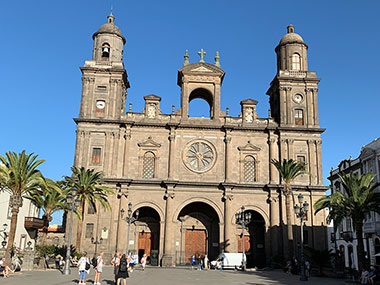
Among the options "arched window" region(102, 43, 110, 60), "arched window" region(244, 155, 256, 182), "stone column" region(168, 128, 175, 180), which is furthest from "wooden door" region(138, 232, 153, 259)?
"arched window" region(102, 43, 110, 60)

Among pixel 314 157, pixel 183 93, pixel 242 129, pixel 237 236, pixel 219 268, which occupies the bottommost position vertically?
pixel 219 268

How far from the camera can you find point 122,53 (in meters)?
47.8

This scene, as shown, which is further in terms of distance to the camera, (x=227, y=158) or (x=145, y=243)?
(x=227, y=158)

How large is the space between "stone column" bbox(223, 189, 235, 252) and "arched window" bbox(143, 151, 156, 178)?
845cm

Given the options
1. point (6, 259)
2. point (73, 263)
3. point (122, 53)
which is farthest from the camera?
point (122, 53)

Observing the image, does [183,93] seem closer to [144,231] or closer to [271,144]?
[271,144]

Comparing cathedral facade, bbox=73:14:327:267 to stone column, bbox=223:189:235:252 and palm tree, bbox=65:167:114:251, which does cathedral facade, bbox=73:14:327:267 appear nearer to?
stone column, bbox=223:189:235:252

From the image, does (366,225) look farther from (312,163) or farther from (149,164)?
(149,164)

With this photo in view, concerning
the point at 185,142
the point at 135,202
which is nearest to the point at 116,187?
the point at 135,202

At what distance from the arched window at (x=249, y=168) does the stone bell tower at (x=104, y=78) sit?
15.3 m

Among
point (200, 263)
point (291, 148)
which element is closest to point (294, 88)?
point (291, 148)

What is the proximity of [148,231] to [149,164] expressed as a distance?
7.41 m

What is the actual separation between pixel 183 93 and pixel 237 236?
56.2 ft

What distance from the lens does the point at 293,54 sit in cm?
4766
